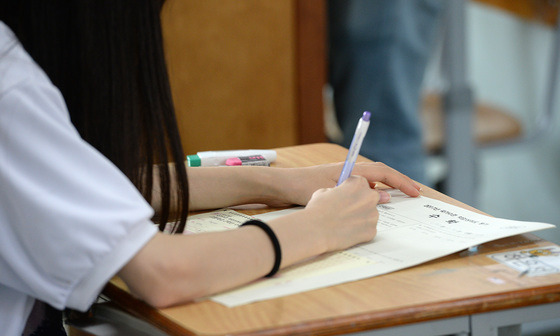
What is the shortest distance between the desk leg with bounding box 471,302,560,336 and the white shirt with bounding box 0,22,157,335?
1.07 feet

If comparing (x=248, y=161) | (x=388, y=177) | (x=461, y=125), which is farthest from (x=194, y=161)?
(x=461, y=125)

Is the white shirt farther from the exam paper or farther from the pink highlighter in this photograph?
the pink highlighter

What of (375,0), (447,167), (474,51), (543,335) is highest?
(375,0)

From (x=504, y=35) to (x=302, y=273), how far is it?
314 centimetres

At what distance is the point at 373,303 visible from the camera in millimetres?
713

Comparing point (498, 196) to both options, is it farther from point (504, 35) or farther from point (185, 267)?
point (185, 267)

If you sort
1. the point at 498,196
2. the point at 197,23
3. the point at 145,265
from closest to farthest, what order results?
the point at 145,265 → the point at 197,23 → the point at 498,196

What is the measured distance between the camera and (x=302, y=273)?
795mm

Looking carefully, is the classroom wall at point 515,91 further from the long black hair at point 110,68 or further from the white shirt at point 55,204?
the white shirt at point 55,204

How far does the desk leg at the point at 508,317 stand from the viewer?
0.73 meters

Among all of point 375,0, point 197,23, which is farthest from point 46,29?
point 375,0

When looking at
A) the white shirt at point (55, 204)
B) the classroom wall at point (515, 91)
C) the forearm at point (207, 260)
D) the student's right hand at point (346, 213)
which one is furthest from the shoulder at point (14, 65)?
the classroom wall at point (515, 91)

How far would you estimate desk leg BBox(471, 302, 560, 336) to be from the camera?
2.39 feet

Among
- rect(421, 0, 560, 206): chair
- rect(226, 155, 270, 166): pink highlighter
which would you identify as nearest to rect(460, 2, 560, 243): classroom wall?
rect(421, 0, 560, 206): chair
